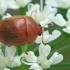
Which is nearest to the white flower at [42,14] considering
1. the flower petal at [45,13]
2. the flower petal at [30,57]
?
the flower petal at [45,13]

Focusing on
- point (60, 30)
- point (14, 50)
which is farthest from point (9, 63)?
point (60, 30)

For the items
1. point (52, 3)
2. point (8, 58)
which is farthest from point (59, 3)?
point (8, 58)

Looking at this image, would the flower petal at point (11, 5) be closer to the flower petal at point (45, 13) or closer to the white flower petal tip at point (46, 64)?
the flower petal at point (45, 13)

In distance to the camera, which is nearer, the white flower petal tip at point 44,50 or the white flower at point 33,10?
the white flower petal tip at point 44,50

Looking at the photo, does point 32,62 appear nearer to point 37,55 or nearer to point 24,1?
point 37,55

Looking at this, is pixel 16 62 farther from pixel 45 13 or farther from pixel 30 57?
pixel 45 13

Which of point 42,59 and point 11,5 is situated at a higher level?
point 11,5
